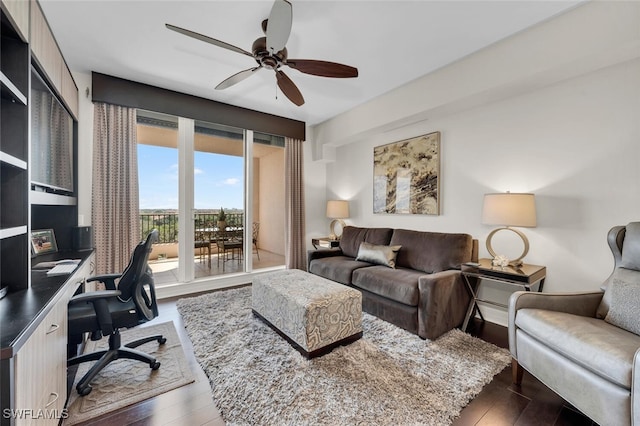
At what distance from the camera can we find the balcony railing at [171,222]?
3.92 meters

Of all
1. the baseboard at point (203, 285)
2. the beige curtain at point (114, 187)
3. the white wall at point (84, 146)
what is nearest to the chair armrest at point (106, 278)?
the beige curtain at point (114, 187)

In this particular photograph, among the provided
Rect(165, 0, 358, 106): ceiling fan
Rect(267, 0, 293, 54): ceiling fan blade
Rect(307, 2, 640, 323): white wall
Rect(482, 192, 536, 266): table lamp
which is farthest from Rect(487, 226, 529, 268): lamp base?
Rect(267, 0, 293, 54): ceiling fan blade

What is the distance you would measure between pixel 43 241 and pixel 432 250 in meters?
3.97

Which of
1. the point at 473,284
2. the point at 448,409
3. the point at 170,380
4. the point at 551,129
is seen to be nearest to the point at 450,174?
the point at 551,129

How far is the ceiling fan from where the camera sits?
5.45ft

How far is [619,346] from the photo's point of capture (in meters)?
1.33

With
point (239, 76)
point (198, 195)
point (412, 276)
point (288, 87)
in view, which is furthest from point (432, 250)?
point (198, 195)

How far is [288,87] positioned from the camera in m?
2.58

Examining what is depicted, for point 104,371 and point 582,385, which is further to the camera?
point 104,371

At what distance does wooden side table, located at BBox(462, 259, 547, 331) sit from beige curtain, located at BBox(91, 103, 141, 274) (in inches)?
151

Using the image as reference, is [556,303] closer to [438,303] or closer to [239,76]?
[438,303]

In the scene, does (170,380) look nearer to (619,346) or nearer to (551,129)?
(619,346)

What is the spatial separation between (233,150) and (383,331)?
11.4 ft

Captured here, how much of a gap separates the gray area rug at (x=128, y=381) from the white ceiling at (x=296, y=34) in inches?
109
